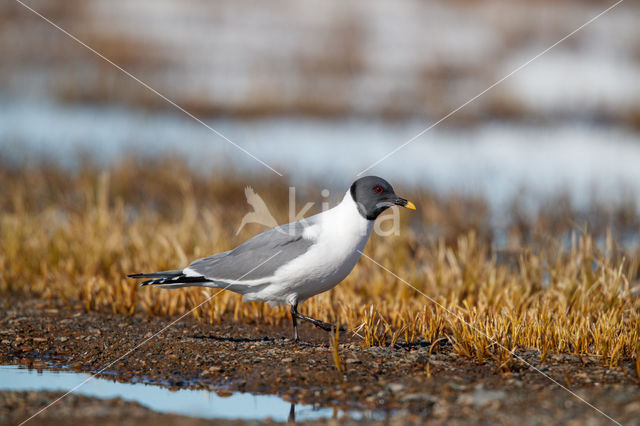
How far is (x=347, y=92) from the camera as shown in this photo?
2028cm

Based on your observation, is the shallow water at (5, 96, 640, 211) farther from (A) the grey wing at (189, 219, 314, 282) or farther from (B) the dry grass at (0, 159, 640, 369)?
(A) the grey wing at (189, 219, 314, 282)

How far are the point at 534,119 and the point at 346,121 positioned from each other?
14.9 feet

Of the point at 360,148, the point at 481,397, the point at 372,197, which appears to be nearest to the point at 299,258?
the point at 372,197

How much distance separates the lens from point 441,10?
3083 cm

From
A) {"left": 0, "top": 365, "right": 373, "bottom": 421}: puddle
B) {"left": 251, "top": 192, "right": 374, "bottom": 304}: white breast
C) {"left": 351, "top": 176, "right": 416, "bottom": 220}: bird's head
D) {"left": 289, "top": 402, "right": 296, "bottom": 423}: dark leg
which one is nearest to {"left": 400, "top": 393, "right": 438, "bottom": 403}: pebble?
{"left": 0, "top": 365, "right": 373, "bottom": 421}: puddle

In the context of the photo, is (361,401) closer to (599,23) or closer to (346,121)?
(346,121)

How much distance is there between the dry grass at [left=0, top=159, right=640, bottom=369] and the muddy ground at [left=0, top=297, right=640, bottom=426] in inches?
7.2

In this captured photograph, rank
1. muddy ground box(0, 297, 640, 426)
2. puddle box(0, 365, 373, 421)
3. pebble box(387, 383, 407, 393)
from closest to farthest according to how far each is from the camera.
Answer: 1. muddy ground box(0, 297, 640, 426)
2. puddle box(0, 365, 373, 421)
3. pebble box(387, 383, 407, 393)

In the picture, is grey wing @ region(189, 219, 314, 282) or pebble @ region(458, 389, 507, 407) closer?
pebble @ region(458, 389, 507, 407)

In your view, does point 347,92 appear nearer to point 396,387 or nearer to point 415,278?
point 415,278

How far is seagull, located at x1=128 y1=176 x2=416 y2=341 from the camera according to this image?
568 centimetres

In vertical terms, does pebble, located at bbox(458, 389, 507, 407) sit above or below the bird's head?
below

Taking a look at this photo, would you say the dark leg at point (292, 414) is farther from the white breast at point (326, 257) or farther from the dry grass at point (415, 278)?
the dry grass at point (415, 278)

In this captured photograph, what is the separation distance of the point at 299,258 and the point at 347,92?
1503 centimetres
